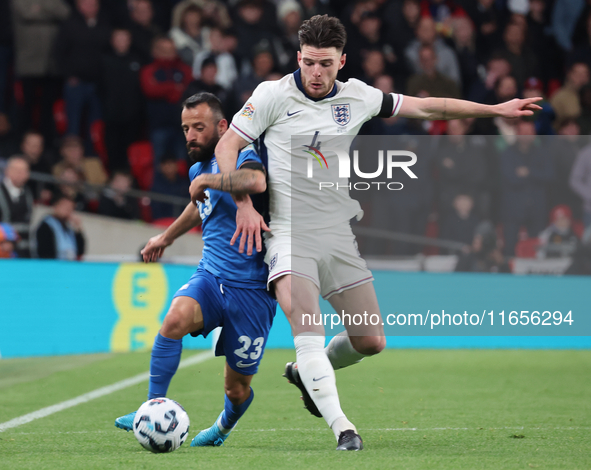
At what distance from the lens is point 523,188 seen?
37.4ft

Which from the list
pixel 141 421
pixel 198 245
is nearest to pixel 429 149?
pixel 198 245

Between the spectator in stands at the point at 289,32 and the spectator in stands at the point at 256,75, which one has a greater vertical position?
the spectator in stands at the point at 289,32

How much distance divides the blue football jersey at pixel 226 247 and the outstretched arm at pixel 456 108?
918 mm

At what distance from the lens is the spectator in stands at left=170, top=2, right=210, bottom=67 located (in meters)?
13.7

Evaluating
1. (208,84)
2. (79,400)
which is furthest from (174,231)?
(208,84)

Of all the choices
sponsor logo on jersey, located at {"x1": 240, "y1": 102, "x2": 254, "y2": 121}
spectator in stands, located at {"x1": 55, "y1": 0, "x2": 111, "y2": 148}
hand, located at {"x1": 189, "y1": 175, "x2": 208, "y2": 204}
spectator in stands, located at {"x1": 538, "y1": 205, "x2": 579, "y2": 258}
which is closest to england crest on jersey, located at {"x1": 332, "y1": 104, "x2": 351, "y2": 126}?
sponsor logo on jersey, located at {"x1": 240, "y1": 102, "x2": 254, "y2": 121}

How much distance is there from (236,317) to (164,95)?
28.2 ft

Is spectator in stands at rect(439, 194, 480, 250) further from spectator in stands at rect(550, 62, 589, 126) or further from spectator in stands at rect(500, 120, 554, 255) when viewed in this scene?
spectator in stands at rect(550, 62, 589, 126)

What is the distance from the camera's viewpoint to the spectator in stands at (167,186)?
12.8 metres

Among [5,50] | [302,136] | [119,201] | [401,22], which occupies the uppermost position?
[401,22]

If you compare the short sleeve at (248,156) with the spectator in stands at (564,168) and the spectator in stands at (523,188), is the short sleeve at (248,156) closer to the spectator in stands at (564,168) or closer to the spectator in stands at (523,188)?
the spectator in stands at (523,188)

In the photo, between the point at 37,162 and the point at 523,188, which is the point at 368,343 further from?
the point at 37,162

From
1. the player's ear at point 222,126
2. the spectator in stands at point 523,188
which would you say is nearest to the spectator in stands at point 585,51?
the spectator in stands at point 523,188

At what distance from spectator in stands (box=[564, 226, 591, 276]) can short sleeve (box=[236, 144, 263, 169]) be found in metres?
7.37
